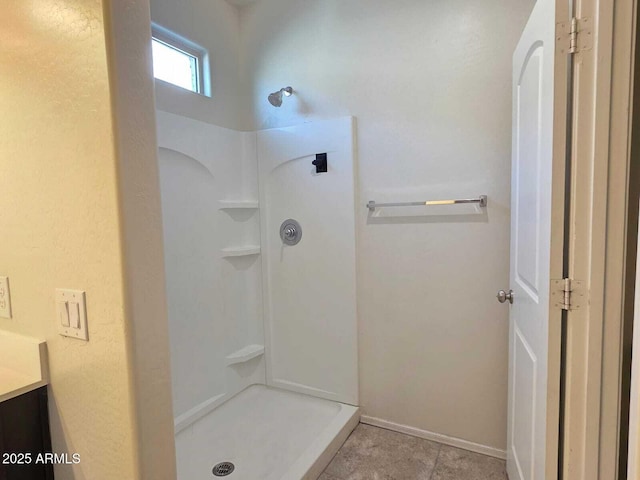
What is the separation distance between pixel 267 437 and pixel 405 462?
77 centimetres

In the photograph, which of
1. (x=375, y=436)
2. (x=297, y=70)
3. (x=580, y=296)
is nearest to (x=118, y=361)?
(x=580, y=296)

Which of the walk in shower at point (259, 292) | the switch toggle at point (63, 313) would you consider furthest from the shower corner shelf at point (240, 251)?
the switch toggle at point (63, 313)

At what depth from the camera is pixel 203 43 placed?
7.22 ft

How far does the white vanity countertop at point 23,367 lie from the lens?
964mm

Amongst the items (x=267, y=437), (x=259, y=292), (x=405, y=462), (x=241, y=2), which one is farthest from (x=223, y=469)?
(x=241, y=2)

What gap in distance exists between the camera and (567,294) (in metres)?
1.02

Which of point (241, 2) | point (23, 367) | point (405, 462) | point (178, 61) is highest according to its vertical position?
point (241, 2)

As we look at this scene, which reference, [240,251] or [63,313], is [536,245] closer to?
[63,313]

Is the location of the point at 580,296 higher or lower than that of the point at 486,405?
higher

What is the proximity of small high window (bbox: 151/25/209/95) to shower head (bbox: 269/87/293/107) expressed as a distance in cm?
40

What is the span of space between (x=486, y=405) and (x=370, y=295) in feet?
2.72

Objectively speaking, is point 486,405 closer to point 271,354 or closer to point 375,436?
point 375,436

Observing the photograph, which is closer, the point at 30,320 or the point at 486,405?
the point at 30,320

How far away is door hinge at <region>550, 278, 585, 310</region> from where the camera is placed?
100 cm
